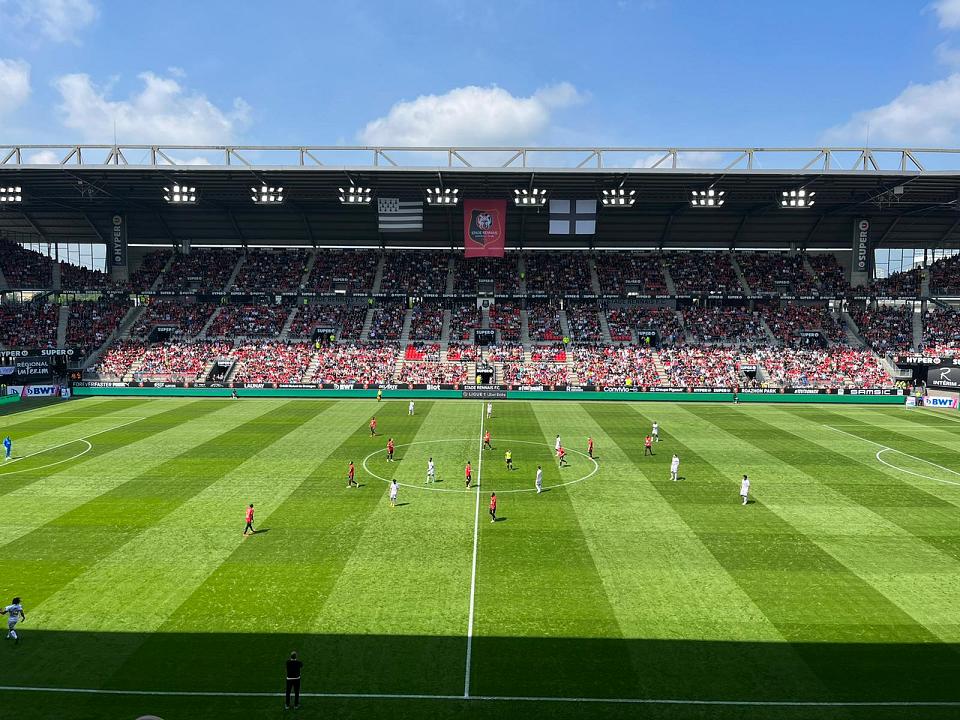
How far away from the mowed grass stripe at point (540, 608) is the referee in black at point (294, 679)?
373 cm

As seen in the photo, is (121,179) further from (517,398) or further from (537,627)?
(537,627)

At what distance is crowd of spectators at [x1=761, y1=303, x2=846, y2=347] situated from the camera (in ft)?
218

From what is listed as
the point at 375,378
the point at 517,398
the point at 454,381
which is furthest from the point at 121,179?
the point at 517,398

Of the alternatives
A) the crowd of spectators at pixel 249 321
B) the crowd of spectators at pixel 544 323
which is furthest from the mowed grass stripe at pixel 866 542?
the crowd of spectators at pixel 249 321

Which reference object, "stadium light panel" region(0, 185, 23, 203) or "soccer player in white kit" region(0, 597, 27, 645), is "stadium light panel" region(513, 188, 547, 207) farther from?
"soccer player in white kit" region(0, 597, 27, 645)

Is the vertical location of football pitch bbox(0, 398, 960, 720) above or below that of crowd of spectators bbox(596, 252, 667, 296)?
below

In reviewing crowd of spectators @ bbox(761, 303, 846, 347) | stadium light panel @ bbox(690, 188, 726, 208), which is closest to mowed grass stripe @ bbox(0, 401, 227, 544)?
stadium light panel @ bbox(690, 188, 726, 208)

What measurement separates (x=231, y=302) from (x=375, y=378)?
2620cm

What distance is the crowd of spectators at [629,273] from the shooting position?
72.7 meters

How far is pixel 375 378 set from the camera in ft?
194

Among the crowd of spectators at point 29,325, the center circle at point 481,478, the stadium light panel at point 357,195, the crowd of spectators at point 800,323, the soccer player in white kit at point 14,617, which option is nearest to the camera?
the soccer player in white kit at point 14,617

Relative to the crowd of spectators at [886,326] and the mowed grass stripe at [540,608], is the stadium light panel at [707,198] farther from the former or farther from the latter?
the mowed grass stripe at [540,608]

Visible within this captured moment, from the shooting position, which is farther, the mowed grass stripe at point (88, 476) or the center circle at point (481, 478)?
the center circle at point (481, 478)

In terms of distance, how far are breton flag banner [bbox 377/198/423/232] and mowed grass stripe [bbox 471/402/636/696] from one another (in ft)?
133
